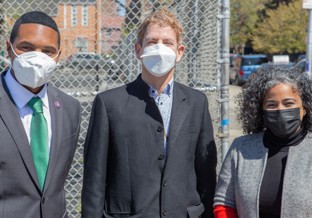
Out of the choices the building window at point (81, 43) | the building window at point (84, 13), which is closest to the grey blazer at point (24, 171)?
the building window at point (84, 13)

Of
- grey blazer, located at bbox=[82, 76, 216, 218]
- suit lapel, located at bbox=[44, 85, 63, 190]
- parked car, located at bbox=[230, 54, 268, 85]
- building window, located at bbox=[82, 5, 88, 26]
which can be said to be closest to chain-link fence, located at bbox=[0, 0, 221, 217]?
building window, located at bbox=[82, 5, 88, 26]

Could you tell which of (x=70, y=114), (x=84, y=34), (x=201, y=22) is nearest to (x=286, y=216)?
(x=70, y=114)

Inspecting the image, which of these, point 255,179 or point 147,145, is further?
point 147,145

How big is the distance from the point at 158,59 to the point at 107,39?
10.5ft

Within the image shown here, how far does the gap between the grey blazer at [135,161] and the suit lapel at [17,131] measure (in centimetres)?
42

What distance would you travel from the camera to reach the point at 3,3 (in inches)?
175

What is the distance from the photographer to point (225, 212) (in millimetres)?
2912

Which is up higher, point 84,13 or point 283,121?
point 84,13

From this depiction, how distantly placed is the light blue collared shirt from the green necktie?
2.19ft

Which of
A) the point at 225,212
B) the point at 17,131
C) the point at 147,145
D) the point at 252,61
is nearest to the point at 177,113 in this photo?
the point at 147,145

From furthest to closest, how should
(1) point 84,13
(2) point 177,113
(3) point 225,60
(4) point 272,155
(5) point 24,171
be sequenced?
(1) point 84,13, (3) point 225,60, (2) point 177,113, (4) point 272,155, (5) point 24,171

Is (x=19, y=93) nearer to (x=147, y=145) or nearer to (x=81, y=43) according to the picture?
Result: (x=147, y=145)

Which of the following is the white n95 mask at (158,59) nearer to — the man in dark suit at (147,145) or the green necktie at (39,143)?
the man in dark suit at (147,145)

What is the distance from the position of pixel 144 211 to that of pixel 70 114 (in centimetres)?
70
